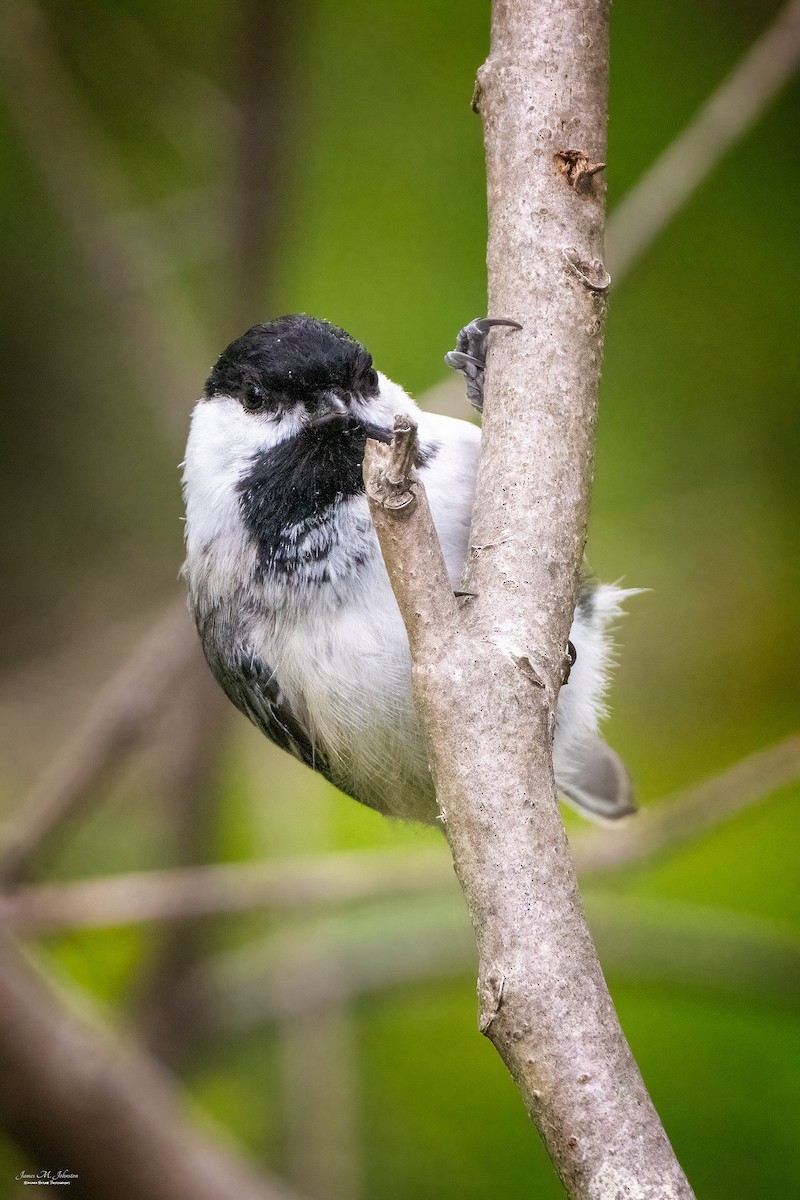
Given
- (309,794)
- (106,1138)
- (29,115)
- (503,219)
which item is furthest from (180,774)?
(503,219)

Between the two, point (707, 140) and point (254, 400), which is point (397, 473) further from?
point (707, 140)

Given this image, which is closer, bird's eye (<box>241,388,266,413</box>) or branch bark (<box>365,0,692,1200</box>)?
branch bark (<box>365,0,692,1200</box>)

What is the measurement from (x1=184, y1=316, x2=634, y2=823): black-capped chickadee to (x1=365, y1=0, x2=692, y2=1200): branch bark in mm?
293

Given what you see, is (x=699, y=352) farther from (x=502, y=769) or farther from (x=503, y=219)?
(x=502, y=769)

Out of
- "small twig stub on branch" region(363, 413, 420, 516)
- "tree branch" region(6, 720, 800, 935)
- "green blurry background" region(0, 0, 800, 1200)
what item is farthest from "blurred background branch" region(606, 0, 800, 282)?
"small twig stub on branch" region(363, 413, 420, 516)

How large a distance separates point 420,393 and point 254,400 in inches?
39.4

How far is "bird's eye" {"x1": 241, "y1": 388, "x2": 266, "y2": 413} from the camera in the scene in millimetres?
1573

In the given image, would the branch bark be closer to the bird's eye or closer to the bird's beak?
the bird's beak

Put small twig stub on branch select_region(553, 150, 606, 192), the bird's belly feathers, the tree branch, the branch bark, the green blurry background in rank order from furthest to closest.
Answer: the green blurry background
the tree branch
the bird's belly feathers
small twig stub on branch select_region(553, 150, 606, 192)
the branch bark

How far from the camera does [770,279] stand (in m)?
2.58

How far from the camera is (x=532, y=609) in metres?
1.02

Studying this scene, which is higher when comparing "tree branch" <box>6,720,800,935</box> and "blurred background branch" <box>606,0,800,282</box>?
"blurred background branch" <box>606,0,800,282</box>

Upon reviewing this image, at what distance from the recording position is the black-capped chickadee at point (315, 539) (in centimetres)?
148

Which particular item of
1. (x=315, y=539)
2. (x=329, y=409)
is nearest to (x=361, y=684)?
(x=315, y=539)
